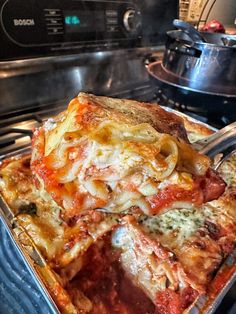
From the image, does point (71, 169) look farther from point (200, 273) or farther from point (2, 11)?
point (2, 11)

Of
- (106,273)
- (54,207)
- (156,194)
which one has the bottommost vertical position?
(106,273)

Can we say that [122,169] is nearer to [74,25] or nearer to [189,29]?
[189,29]

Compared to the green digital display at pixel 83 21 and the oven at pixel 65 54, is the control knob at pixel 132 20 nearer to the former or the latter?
the oven at pixel 65 54

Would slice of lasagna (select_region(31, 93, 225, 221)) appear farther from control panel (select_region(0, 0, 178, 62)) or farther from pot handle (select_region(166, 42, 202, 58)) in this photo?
control panel (select_region(0, 0, 178, 62))

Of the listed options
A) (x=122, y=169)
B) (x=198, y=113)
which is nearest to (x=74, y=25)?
(x=198, y=113)

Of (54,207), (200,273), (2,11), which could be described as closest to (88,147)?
(54,207)

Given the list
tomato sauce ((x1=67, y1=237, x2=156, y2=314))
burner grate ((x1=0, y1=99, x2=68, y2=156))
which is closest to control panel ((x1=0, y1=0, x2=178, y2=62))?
burner grate ((x1=0, y1=99, x2=68, y2=156))
